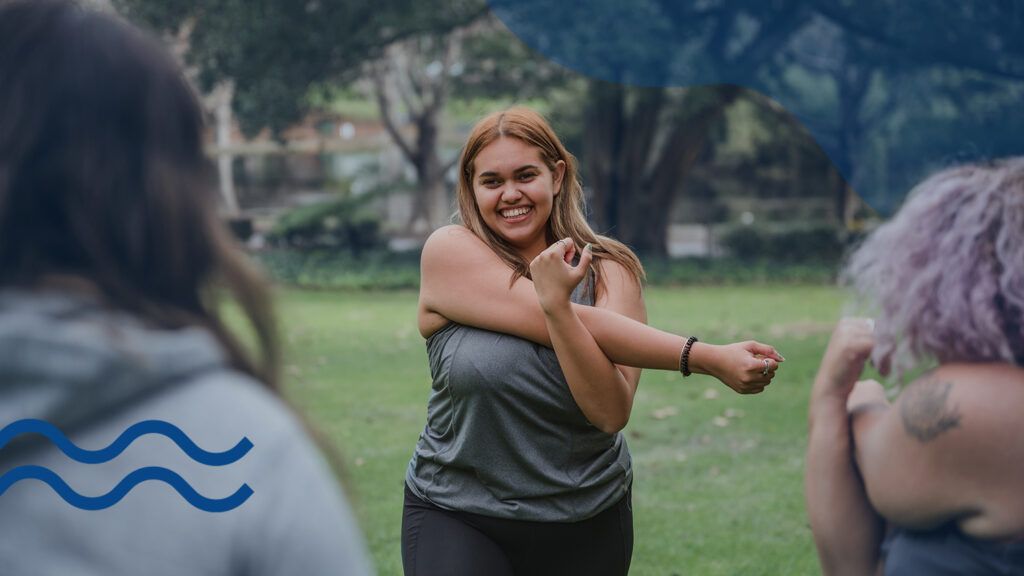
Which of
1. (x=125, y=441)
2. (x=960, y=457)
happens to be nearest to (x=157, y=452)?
(x=125, y=441)

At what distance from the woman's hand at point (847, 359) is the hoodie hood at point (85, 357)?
913 mm

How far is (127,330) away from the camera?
46.4 inches

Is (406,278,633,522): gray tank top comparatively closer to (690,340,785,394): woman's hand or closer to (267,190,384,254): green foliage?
(690,340,785,394): woman's hand

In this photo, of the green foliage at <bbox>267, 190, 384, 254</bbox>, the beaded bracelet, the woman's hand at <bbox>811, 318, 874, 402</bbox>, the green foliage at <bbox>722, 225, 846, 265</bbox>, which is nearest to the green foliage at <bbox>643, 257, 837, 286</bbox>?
the green foliage at <bbox>722, 225, 846, 265</bbox>

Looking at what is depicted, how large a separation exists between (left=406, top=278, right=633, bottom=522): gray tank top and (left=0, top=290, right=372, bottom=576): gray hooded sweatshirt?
1.34 metres

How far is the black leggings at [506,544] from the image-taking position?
2637 millimetres

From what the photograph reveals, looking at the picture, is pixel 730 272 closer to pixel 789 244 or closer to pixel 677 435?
pixel 789 244

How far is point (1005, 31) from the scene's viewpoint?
2.20m

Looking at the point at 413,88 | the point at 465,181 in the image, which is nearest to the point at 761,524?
the point at 465,181

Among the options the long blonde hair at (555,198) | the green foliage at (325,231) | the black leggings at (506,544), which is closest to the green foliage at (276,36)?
the green foliage at (325,231)

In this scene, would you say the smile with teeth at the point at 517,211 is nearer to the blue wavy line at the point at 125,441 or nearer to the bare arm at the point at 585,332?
the bare arm at the point at 585,332

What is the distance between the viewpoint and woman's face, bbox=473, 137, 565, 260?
267 cm

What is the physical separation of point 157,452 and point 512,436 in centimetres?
144

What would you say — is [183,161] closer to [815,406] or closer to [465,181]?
[815,406]
